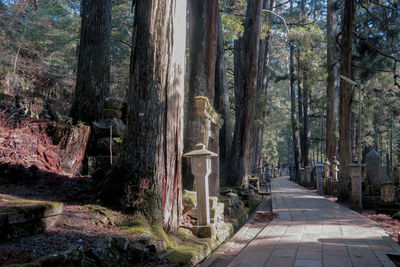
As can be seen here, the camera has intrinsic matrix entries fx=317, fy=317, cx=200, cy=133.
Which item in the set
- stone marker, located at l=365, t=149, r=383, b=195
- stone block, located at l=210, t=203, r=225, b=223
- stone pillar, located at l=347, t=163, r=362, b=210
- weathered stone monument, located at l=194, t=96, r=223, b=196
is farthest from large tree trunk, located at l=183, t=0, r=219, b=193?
stone marker, located at l=365, t=149, r=383, b=195

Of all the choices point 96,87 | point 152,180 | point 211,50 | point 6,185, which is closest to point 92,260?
point 152,180

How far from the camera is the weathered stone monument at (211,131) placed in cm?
652

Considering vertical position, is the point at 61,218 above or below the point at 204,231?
above

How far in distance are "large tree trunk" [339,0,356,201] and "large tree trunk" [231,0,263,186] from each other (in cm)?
339

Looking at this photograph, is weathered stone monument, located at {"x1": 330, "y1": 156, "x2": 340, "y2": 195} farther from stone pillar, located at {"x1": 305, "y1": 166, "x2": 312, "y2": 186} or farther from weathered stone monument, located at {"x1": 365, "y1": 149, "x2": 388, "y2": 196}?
stone pillar, located at {"x1": 305, "y1": 166, "x2": 312, "y2": 186}

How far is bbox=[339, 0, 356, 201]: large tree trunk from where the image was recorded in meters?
12.1

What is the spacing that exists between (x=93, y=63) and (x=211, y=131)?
141 inches

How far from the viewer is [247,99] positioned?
1284 centimetres

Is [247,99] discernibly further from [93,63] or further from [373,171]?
[93,63]

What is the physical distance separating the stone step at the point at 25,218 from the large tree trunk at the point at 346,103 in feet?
36.1

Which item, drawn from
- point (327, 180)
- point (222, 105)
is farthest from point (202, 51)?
point (327, 180)

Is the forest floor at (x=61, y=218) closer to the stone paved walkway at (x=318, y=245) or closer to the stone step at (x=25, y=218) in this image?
the stone step at (x=25, y=218)

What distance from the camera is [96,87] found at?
8.29 m

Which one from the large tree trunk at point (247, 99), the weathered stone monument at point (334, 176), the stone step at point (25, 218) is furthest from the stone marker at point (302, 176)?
the stone step at point (25, 218)
